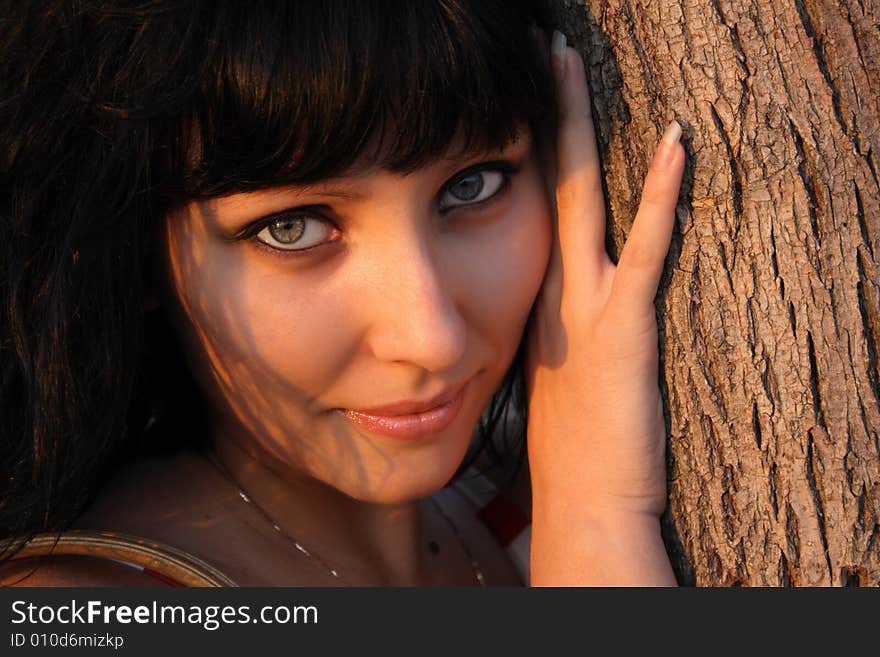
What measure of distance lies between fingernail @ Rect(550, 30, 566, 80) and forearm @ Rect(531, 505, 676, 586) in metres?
0.75

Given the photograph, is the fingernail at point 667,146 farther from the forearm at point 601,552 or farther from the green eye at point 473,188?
the forearm at point 601,552

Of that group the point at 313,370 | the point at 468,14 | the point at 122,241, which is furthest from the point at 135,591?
the point at 468,14

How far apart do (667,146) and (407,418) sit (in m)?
0.65

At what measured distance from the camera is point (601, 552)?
1.71m

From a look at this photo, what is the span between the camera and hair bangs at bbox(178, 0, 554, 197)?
1.50m

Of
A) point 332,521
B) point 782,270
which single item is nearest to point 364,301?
point 782,270

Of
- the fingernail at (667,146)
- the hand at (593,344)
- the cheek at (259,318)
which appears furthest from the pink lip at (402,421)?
the fingernail at (667,146)

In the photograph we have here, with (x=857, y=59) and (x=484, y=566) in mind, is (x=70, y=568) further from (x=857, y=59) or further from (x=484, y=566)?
(x=857, y=59)

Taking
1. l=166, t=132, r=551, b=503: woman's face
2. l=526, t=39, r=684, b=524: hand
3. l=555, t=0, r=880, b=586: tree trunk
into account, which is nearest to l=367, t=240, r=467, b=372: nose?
l=166, t=132, r=551, b=503: woman's face

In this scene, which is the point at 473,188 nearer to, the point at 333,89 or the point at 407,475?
the point at 333,89

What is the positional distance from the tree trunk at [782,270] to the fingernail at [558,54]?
186 mm

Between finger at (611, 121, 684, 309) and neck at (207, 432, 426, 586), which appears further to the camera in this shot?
neck at (207, 432, 426, 586)

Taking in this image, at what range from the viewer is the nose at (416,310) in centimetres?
161

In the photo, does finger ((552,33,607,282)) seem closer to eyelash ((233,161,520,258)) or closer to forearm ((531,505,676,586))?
eyelash ((233,161,520,258))
